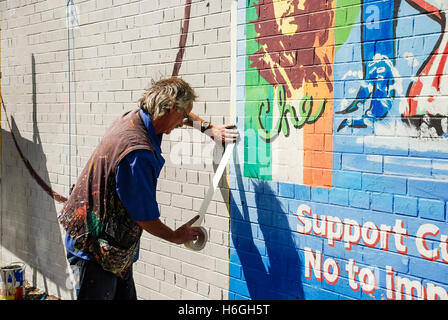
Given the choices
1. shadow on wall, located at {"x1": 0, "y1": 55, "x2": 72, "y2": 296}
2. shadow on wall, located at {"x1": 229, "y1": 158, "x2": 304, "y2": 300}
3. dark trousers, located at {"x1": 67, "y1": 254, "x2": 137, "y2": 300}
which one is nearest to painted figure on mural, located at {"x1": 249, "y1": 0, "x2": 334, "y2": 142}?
shadow on wall, located at {"x1": 229, "y1": 158, "x2": 304, "y2": 300}

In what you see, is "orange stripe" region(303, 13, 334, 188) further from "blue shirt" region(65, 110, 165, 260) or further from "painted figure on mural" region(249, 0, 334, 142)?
"blue shirt" region(65, 110, 165, 260)

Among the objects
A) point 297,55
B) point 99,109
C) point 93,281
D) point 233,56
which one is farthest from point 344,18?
point 99,109

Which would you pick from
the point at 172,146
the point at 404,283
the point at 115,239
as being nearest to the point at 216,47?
the point at 172,146

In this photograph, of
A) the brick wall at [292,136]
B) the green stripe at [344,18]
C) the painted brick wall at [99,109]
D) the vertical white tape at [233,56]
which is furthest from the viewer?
the painted brick wall at [99,109]

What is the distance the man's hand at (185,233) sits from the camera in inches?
120

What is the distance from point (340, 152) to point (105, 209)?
153 centimetres

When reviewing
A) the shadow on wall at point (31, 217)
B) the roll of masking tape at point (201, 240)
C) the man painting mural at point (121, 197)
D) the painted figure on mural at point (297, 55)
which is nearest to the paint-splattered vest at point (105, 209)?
the man painting mural at point (121, 197)

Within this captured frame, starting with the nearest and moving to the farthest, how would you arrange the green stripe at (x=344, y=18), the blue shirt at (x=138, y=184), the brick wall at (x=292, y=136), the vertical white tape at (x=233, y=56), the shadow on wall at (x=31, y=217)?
the brick wall at (x=292, y=136), the blue shirt at (x=138, y=184), the green stripe at (x=344, y=18), the vertical white tape at (x=233, y=56), the shadow on wall at (x=31, y=217)

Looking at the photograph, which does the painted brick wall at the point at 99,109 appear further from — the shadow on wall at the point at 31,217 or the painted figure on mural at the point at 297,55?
the painted figure on mural at the point at 297,55

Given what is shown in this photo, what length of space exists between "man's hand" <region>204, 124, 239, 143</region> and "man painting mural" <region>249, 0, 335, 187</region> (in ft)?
1.02

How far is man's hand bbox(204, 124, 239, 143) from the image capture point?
11.7 ft

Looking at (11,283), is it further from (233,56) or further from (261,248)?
(233,56)

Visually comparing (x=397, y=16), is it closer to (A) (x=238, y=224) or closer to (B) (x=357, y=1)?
(B) (x=357, y=1)

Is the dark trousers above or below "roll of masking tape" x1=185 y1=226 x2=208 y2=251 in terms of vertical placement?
below
